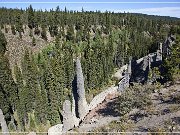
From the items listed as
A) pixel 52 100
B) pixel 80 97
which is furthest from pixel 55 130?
pixel 52 100

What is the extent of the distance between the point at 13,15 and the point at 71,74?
6004 centimetres

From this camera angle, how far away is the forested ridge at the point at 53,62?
2426 inches

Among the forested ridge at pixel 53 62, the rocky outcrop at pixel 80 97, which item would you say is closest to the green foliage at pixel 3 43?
the forested ridge at pixel 53 62

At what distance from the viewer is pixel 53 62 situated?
74500mm

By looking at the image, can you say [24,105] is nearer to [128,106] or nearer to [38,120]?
[38,120]

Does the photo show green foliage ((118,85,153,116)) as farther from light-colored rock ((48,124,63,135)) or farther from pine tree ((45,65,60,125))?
pine tree ((45,65,60,125))

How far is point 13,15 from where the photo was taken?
410 feet

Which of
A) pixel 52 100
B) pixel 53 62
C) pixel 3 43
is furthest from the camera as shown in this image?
pixel 3 43

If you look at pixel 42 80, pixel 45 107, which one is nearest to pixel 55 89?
pixel 45 107

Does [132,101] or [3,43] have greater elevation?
[3,43]

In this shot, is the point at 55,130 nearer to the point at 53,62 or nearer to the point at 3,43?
the point at 53,62

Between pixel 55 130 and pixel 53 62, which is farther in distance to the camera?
pixel 53 62

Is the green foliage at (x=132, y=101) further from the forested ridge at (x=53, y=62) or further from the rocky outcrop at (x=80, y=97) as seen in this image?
the forested ridge at (x=53, y=62)

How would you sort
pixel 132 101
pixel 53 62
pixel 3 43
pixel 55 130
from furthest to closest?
1. pixel 3 43
2. pixel 53 62
3. pixel 55 130
4. pixel 132 101
